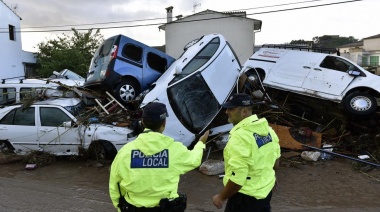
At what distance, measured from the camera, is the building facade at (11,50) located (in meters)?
23.1

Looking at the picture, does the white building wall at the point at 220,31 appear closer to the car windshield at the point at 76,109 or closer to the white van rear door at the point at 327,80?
the white van rear door at the point at 327,80

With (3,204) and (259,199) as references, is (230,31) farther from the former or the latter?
(259,199)

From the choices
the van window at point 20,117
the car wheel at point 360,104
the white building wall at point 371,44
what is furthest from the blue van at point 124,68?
the white building wall at point 371,44

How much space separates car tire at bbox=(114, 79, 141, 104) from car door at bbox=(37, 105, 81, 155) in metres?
1.44

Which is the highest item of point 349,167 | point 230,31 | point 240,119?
point 230,31

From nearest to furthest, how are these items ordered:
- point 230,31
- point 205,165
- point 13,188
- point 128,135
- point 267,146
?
point 267,146 < point 13,188 < point 205,165 < point 128,135 < point 230,31

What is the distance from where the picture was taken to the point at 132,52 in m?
8.62

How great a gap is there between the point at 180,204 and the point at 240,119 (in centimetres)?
76

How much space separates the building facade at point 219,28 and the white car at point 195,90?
657 inches

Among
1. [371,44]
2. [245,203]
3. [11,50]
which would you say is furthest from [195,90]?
[371,44]

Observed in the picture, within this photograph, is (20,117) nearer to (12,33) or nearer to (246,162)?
(246,162)

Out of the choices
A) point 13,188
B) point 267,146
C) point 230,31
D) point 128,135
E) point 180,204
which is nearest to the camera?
point 180,204

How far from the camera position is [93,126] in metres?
6.97

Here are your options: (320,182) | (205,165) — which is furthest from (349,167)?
(205,165)
